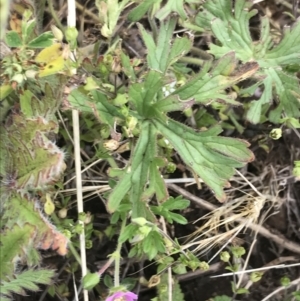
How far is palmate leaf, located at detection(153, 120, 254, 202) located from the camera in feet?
5.72

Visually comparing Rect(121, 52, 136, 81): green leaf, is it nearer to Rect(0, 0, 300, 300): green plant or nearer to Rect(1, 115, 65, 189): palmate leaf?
Rect(0, 0, 300, 300): green plant

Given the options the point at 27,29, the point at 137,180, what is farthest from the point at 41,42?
the point at 137,180

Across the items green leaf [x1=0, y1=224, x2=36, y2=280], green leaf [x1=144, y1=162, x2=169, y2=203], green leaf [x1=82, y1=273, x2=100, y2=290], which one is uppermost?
green leaf [x1=144, y1=162, x2=169, y2=203]

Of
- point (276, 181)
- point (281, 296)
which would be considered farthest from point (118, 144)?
point (281, 296)

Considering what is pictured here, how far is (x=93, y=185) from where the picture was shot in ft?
6.76

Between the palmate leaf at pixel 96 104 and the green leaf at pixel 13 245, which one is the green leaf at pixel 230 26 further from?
the green leaf at pixel 13 245

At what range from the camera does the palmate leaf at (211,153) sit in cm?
174

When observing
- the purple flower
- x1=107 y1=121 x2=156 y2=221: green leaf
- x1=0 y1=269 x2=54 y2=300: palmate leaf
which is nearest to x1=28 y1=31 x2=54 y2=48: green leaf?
x1=107 y1=121 x2=156 y2=221: green leaf

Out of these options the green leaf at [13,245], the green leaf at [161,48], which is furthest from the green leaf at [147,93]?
the green leaf at [13,245]

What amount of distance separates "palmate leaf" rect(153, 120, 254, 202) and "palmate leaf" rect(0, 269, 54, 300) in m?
0.56

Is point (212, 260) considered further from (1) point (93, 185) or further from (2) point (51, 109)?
(2) point (51, 109)

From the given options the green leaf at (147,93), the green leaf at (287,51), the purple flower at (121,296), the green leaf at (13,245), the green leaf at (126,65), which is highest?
the green leaf at (287,51)

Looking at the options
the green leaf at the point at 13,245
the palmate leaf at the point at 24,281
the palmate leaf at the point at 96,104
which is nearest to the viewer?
the green leaf at the point at 13,245

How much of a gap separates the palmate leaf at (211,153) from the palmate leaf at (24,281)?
1.83 ft
